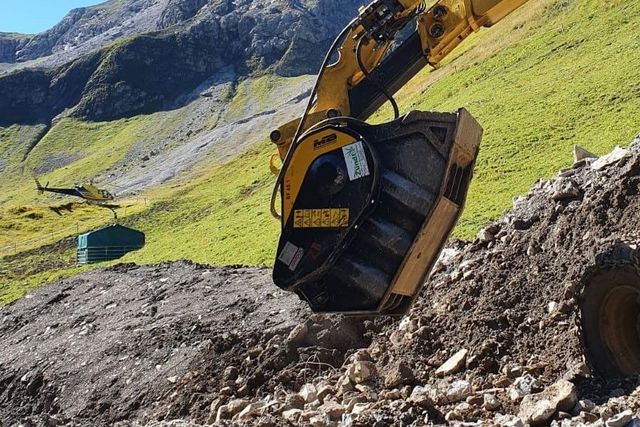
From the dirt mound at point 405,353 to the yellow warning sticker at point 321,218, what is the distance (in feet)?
4.78

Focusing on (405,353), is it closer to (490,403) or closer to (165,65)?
(490,403)

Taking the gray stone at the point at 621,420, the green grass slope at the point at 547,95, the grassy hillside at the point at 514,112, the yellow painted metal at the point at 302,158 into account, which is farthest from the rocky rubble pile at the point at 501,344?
the green grass slope at the point at 547,95

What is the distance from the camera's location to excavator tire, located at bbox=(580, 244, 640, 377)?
5.30m

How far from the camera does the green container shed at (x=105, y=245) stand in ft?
98.0

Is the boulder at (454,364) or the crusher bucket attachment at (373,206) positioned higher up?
the crusher bucket attachment at (373,206)

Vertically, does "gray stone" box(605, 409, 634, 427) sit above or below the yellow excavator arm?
below

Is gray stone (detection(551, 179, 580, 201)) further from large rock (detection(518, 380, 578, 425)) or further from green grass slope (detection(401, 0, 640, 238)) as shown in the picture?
green grass slope (detection(401, 0, 640, 238))

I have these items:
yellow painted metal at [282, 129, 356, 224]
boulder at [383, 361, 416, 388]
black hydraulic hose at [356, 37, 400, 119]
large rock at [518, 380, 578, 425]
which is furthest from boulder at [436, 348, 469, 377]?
black hydraulic hose at [356, 37, 400, 119]

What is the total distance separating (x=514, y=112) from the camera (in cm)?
2491

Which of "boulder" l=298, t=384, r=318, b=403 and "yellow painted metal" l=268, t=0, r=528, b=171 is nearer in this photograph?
"yellow painted metal" l=268, t=0, r=528, b=171

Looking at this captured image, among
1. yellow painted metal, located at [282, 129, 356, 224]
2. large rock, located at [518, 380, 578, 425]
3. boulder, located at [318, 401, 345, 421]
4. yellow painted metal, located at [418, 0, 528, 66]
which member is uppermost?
yellow painted metal, located at [418, 0, 528, 66]

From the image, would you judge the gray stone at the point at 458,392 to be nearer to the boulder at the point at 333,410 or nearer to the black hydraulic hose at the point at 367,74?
the boulder at the point at 333,410

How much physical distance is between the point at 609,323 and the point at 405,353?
2.18 metres

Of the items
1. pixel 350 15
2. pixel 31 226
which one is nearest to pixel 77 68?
pixel 350 15
